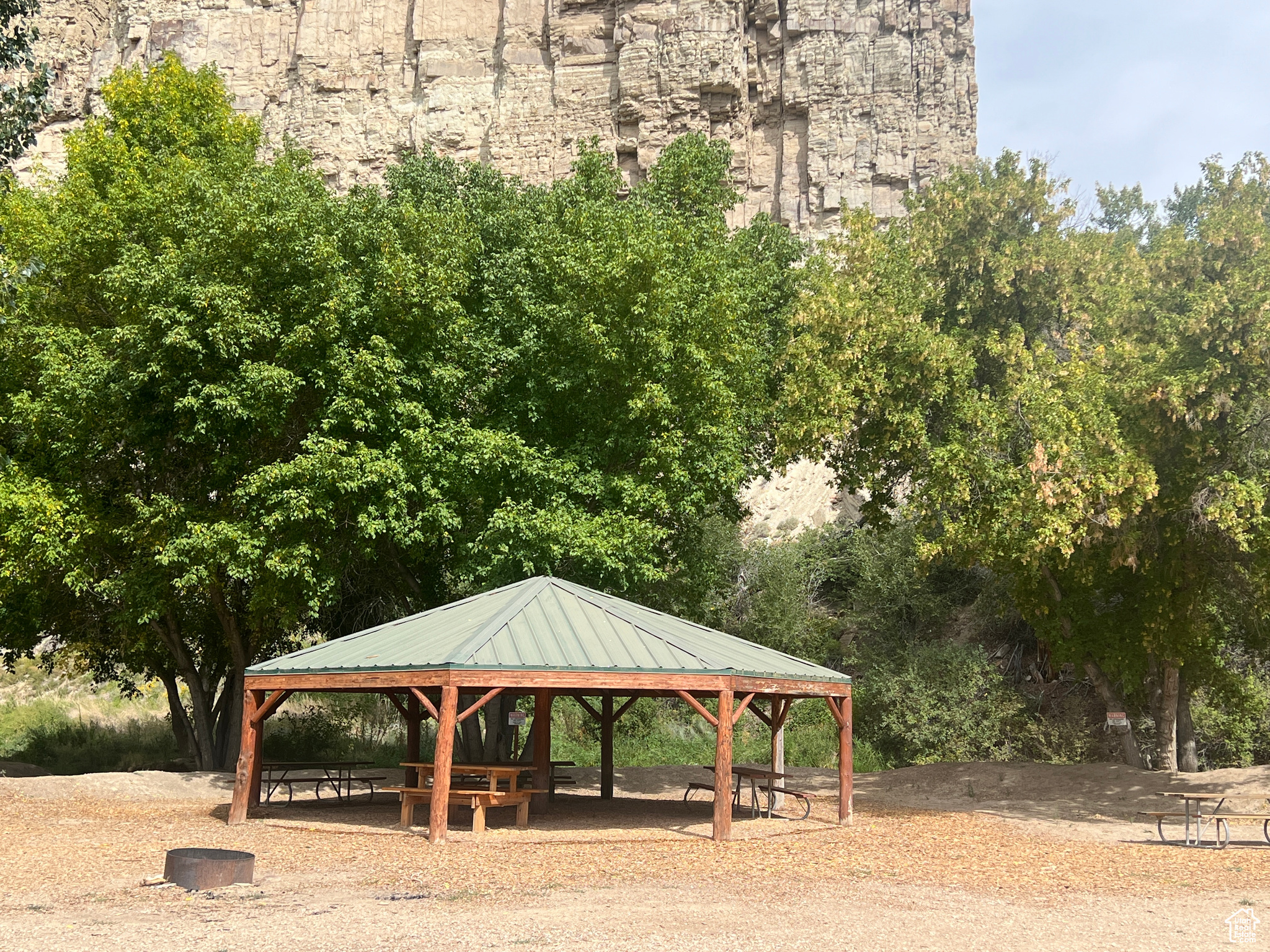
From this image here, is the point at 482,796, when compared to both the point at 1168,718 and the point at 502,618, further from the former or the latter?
the point at 1168,718

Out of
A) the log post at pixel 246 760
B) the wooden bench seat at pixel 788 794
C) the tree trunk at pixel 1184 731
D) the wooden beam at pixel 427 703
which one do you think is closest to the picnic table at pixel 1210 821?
the tree trunk at pixel 1184 731

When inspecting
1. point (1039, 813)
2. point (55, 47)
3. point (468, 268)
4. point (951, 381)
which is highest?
point (55, 47)

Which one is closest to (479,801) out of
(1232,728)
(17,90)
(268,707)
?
(268,707)

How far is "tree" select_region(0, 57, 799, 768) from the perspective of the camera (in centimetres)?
1734

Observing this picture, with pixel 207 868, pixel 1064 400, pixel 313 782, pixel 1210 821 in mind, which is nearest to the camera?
pixel 207 868

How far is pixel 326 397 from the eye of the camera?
18359mm

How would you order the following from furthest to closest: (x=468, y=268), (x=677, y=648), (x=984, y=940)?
(x=468, y=268) < (x=677, y=648) < (x=984, y=940)

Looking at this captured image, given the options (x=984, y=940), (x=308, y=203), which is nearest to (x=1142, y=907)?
(x=984, y=940)

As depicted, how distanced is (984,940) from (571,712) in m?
23.6

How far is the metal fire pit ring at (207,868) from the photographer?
8.77 meters

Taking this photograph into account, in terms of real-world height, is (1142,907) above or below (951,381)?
below

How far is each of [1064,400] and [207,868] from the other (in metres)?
13.8

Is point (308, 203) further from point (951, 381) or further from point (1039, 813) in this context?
point (1039, 813)

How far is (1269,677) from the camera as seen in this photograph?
23.4 meters
